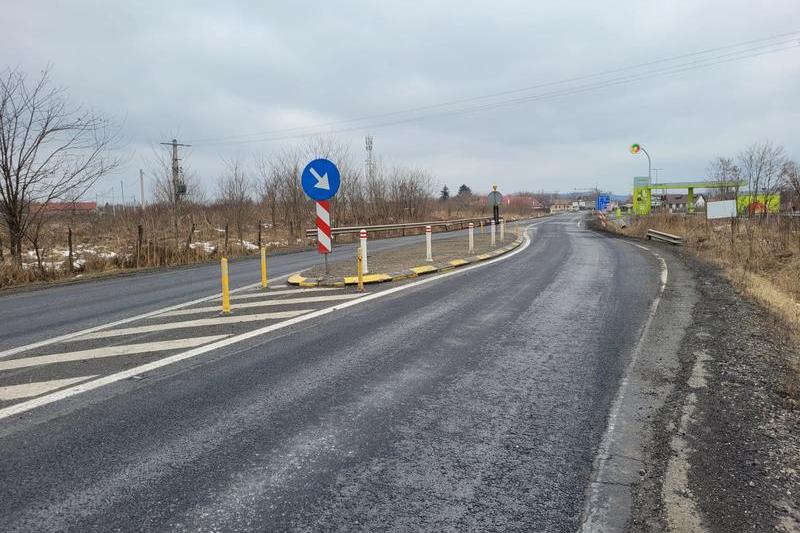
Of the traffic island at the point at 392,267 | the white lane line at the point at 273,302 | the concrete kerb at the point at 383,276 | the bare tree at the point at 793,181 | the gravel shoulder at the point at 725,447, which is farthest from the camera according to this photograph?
the bare tree at the point at 793,181

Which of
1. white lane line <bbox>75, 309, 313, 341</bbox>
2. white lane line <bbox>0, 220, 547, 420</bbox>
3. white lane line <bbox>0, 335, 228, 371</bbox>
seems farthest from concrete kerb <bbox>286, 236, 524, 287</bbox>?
white lane line <bbox>0, 335, 228, 371</bbox>

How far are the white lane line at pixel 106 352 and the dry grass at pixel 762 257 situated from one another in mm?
6301

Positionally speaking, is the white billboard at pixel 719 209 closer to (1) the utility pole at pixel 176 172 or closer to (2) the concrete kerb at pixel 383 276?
(2) the concrete kerb at pixel 383 276

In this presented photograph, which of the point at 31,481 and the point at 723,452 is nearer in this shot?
the point at 31,481

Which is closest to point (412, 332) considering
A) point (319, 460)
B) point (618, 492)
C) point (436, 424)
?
point (436, 424)

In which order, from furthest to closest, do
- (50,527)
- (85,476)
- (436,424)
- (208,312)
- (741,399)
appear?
(208,312) < (741,399) < (436,424) < (85,476) < (50,527)

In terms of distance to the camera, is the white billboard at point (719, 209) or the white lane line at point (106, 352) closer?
the white lane line at point (106, 352)

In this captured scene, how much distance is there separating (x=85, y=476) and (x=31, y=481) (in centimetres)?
30

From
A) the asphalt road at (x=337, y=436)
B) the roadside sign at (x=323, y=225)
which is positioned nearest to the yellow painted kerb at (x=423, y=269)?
the roadside sign at (x=323, y=225)

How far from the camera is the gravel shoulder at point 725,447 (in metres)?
2.74

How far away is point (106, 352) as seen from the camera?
236 inches

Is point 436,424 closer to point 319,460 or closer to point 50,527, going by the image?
point 319,460

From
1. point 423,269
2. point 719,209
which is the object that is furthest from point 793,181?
point 423,269

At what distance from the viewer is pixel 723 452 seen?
11.3 feet
